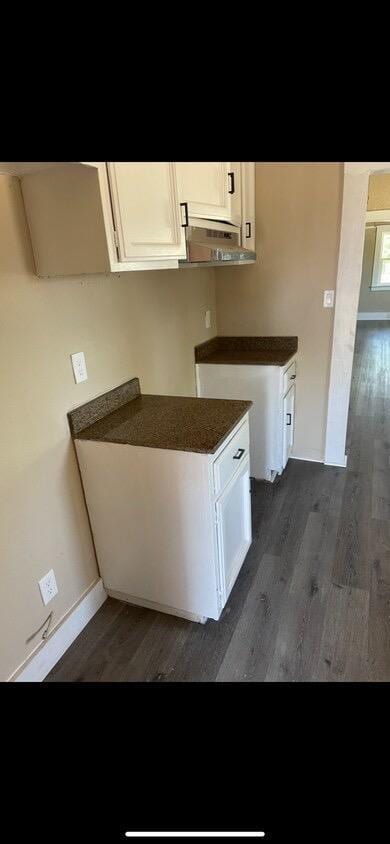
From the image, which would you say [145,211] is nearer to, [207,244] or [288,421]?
[207,244]

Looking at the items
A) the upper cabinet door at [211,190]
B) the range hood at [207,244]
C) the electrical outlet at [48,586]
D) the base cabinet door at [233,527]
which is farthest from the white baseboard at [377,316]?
the electrical outlet at [48,586]

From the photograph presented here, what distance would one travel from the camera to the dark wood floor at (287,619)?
63.2 inches

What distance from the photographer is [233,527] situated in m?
1.88

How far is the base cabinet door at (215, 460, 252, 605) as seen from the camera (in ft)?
5.51

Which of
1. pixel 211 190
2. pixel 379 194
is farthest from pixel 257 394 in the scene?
pixel 379 194

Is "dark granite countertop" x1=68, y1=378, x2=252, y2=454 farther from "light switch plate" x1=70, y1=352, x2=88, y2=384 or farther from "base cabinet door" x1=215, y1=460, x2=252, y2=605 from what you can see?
"base cabinet door" x1=215, y1=460, x2=252, y2=605

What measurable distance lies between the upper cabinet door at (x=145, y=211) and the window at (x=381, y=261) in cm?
887

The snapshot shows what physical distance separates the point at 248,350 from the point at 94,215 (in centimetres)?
196

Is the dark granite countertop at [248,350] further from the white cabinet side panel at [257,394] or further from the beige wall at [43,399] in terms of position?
the beige wall at [43,399]
